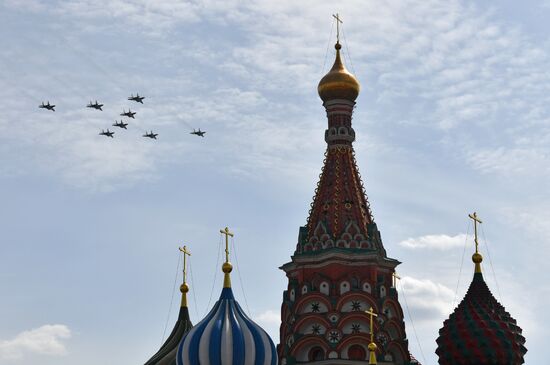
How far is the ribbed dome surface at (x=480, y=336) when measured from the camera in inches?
1747

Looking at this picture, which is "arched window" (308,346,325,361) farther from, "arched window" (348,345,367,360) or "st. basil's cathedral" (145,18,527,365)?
"arched window" (348,345,367,360)

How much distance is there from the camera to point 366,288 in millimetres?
47750

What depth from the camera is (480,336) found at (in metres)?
44.6

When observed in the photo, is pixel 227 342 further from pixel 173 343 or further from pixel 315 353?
pixel 173 343

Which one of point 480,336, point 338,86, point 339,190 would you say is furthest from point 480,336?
point 338,86

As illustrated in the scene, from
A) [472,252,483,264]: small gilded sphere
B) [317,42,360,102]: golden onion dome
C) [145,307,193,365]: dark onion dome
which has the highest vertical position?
[317,42,360,102]: golden onion dome

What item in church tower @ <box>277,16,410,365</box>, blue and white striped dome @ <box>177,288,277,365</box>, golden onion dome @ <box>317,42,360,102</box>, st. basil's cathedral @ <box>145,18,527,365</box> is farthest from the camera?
golden onion dome @ <box>317,42,360,102</box>

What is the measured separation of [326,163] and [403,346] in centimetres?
671

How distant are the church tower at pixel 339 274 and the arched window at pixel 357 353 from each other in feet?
0.08

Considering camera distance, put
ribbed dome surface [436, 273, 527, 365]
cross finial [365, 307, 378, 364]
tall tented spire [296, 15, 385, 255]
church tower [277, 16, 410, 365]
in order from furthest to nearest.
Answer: tall tented spire [296, 15, 385, 255]
church tower [277, 16, 410, 365]
ribbed dome surface [436, 273, 527, 365]
cross finial [365, 307, 378, 364]

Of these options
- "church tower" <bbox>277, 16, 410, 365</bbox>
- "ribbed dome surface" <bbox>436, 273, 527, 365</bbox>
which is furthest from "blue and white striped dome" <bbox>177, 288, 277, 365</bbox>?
"ribbed dome surface" <bbox>436, 273, 527, 365</bbox>

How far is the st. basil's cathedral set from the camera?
142ft

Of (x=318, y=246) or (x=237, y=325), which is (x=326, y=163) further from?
(x=237, y=325)

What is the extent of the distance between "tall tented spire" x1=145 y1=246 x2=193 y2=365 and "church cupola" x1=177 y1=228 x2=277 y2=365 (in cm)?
507
